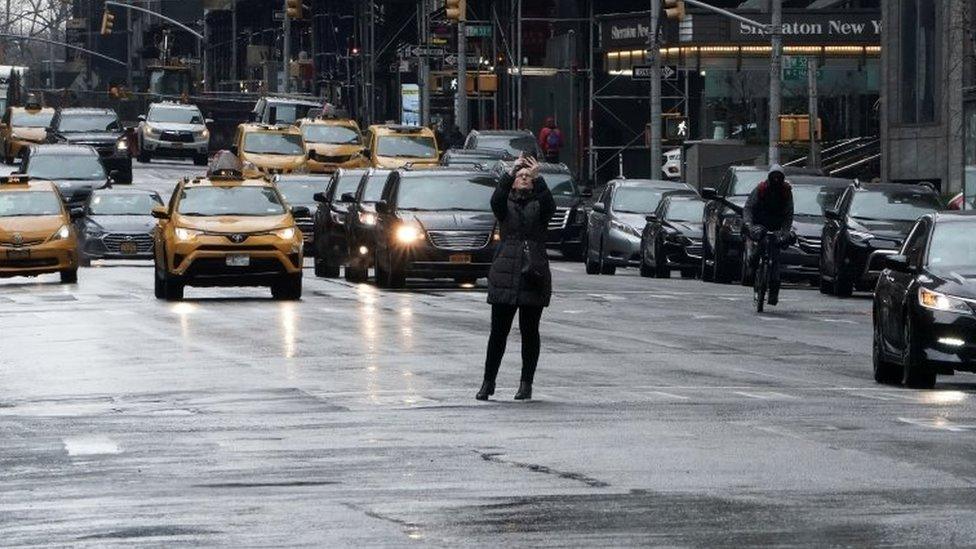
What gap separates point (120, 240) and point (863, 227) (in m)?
17.5

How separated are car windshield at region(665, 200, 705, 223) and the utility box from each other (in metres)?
20.4

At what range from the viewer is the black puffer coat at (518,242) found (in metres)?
17.1

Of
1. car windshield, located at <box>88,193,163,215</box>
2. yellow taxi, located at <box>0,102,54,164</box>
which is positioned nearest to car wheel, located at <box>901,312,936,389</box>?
car windshield, located at <box>88,193,163,215</box>

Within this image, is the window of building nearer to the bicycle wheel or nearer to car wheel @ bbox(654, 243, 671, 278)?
car wheel @ bbox(654, 243, 671, 278)

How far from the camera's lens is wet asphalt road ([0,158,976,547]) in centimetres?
1070

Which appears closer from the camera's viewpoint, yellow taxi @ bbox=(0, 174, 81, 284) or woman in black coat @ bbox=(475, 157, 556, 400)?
woman in black coat @ bbox=(475, 157, 556, 400)

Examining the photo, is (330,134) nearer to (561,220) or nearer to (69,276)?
(561,220)

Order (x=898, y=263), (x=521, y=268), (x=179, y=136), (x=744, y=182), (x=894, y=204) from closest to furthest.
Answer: (x=521, y=268) < (x=898, y=263) < (x=894, y=204) < (x=744, y=182) < (x=179, y=136)

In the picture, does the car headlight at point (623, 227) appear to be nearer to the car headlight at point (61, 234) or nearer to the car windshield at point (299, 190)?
the car windshield at point (299, 190)

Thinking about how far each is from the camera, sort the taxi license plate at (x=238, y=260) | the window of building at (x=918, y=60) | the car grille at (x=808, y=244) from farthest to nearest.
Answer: the window of building at (x=918, y=60) < the car grille at (x=808, y=244) < the taxi license plate at (x=238, y=260)

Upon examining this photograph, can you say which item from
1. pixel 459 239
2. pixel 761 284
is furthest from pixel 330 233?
pixel 761 284

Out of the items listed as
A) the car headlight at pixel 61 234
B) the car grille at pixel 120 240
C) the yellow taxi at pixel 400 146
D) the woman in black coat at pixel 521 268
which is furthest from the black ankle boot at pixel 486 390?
the yellow taxi at pixel 400 146

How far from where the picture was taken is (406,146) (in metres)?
58.5

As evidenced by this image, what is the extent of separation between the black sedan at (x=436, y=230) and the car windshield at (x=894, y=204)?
527cm
